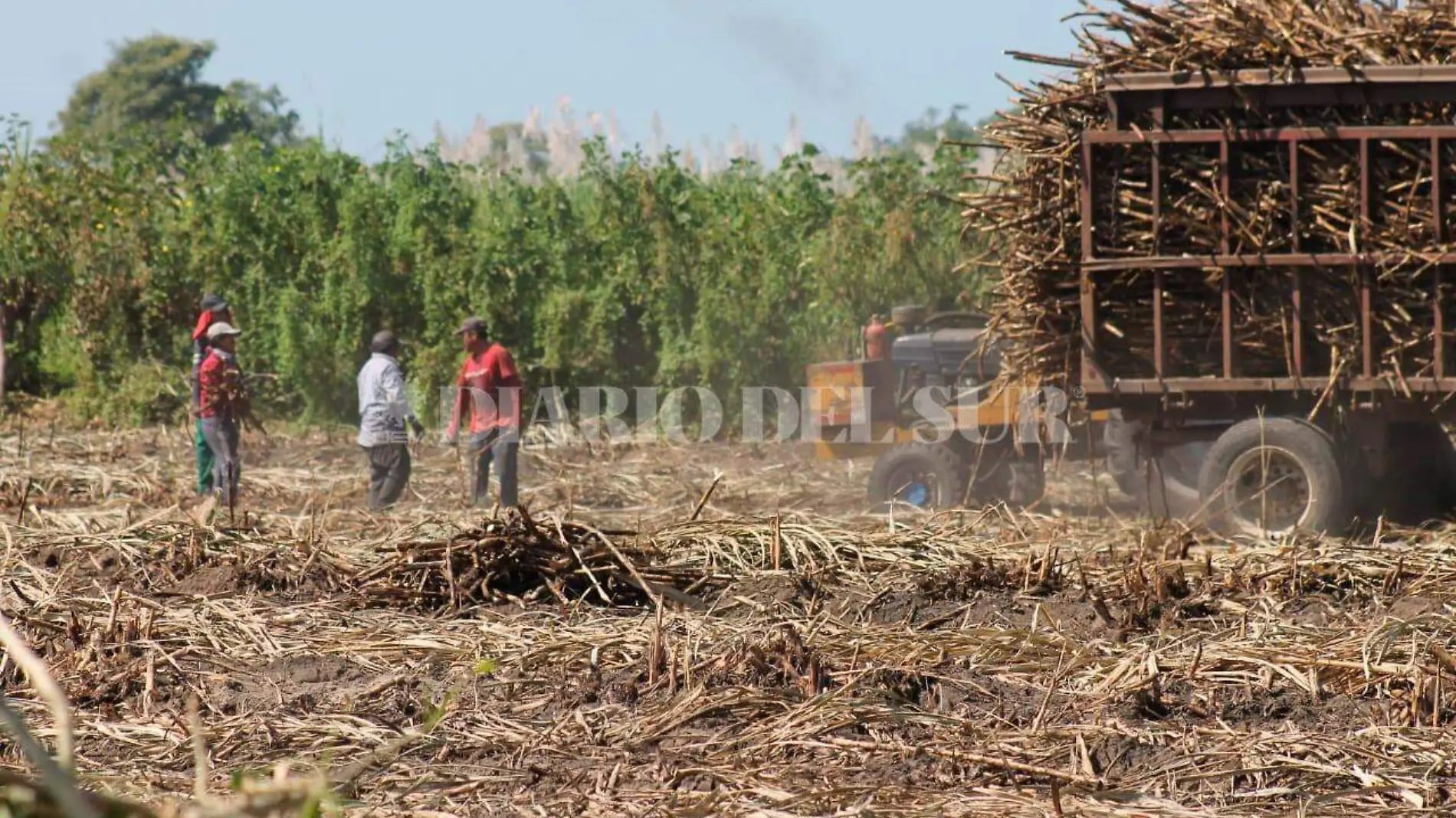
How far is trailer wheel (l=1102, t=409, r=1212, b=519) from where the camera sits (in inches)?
416

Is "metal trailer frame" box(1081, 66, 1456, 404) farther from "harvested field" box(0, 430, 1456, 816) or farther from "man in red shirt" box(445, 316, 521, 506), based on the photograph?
"man in red shirt" box(445, 316, 521, 506)

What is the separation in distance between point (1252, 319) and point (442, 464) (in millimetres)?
7695

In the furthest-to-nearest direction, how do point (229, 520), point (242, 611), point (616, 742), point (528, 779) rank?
point (229, 520)
point (242, 611)
point (616, 742)
point (528, 779)

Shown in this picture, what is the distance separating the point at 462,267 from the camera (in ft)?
60.8

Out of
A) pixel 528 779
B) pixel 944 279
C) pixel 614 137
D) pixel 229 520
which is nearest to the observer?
pixel 528 779

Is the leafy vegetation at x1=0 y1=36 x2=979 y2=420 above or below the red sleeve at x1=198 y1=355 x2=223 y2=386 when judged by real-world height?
above

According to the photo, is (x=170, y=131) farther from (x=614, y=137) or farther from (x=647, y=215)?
(x=614, y=137)

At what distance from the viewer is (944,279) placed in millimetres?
17859

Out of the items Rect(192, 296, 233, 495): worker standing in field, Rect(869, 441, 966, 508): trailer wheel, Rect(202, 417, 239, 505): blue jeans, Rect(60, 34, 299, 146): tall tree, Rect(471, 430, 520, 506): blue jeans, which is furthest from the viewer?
Rect(60, 34, 299, 146): tall tree

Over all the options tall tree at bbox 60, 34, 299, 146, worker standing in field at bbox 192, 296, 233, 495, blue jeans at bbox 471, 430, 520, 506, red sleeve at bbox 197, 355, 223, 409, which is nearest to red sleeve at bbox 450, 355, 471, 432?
blue jeans at bbox 471, 430, 520, 506

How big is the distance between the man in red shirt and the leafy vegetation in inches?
220

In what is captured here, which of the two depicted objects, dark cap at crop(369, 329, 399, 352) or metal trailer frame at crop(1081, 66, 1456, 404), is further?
dark cap at crop(369, 329, 399, 352)

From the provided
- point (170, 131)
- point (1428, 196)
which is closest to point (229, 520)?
point (1428, 196)

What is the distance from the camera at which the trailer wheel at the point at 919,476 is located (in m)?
11.2
